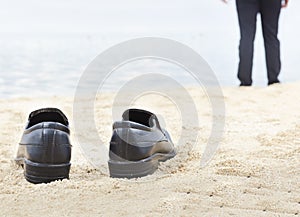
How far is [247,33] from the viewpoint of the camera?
3025 mm

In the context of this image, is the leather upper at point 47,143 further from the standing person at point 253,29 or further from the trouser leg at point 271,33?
the trouser leg at point 271,33

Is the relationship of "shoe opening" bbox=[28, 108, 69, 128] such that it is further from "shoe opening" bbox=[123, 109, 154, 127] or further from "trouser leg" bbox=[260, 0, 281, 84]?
"trouser leg" bbox=[260, 0, 281, 84]

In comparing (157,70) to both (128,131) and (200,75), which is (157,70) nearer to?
(200,75)

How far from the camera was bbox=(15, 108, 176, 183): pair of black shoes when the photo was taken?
3.69ft

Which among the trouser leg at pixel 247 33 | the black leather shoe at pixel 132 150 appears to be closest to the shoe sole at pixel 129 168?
the black leather shoe at pixel 132 150

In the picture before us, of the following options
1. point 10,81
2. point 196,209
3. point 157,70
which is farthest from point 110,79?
point 196,209

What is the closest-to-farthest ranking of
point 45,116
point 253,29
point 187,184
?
point 187,184
point 45,116
point 253,29

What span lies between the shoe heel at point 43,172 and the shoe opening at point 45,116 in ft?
0.51

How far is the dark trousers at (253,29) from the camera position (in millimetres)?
3016

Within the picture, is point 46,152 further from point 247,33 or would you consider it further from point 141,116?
point 247,33

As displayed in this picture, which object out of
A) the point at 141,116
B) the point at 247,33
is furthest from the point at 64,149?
the point at 247,33

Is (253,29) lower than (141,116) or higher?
lower

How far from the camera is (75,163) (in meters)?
1.36

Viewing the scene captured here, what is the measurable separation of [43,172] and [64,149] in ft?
0.24
